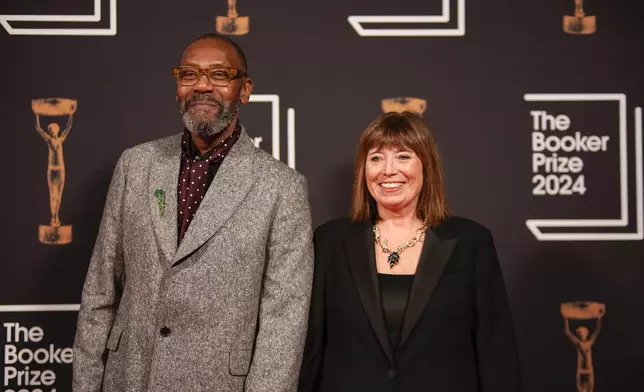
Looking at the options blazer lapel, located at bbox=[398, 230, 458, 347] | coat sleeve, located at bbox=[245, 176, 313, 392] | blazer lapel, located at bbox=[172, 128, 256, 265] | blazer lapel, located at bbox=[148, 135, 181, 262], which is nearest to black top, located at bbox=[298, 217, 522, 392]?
blazer lapel, located at bbox=[398, 230, 458, 347]

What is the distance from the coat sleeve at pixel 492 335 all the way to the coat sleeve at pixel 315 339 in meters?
0.46

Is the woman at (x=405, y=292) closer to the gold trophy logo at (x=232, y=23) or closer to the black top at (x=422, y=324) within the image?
the black top at (x=422, y=324)

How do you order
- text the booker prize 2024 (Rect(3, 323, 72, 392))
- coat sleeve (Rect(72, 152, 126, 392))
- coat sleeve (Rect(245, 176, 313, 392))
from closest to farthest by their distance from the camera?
coat sleeve (Rect(245, 176, 313, 392))
coat sleeve (Rect(72, 152, 126, 392))
text the booker prize 2024 (Rect(3, 323, 72, 392))

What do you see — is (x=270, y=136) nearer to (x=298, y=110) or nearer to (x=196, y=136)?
(x=298, y=110)

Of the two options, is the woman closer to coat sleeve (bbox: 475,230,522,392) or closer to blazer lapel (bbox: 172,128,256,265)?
coat sleeve (bbox: 475,230,522,392)

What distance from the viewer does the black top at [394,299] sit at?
2086 millimetres

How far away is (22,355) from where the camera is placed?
2.79 metres

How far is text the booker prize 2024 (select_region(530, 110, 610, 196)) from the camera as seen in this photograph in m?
2.86

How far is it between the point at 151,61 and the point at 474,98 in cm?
127

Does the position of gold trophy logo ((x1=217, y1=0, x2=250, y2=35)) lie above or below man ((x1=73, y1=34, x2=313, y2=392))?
above

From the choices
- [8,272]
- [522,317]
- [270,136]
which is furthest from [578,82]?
[8,272]

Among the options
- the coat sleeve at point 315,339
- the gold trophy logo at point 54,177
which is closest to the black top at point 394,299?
the coat sleeve at point 315,339

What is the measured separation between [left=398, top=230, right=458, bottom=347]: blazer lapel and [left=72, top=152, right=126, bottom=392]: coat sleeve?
85cm

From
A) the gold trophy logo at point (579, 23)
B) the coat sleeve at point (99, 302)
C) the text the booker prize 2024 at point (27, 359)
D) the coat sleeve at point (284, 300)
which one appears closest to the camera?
the coat sleeve at point (284, 300)
